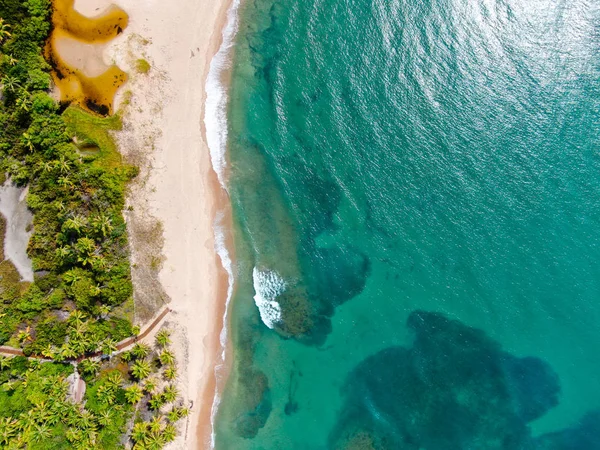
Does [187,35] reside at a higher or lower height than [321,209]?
higher

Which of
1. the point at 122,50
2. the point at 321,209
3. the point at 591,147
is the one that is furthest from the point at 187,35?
the point at 591,147

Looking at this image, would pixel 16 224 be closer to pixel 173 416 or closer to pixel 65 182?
pixel 65 182

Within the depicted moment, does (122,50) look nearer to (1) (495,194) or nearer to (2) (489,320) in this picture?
(1) (495,194)

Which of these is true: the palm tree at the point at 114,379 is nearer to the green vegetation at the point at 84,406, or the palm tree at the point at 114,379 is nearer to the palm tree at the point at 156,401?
the green vegetation at the point at 84,406

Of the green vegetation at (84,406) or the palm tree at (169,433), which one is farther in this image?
the palm tree at (169,433)

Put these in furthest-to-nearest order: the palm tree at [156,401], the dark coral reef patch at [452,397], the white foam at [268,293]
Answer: the white foam at [268,293], the dark coral reef patch at [452,397], the palm tree at [156,401]

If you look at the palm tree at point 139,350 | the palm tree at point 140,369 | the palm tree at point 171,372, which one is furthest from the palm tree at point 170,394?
the palm tree at point 139,350
